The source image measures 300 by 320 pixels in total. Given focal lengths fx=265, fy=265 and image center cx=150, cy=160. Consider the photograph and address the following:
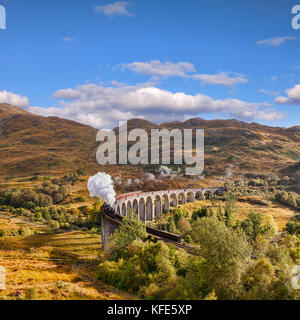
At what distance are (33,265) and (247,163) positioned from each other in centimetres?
17164

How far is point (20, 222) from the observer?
8975 centimetres

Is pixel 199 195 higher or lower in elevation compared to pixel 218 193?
lower

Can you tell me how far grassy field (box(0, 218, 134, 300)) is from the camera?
2894 centimetres

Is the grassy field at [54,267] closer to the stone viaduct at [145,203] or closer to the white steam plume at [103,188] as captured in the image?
the white steam plume at [103,188]

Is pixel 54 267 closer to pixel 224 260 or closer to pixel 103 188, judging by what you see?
pixel 224 260

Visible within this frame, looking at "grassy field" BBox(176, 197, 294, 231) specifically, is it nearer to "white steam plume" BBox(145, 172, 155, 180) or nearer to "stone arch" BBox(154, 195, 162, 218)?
"stone arch" BBox(154, 195, 162, 218)

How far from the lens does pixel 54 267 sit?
4322cm

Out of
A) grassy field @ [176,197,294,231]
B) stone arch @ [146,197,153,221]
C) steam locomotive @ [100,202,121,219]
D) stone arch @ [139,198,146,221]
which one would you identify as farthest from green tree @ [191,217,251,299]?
stone arch @ [146,197,153,221]

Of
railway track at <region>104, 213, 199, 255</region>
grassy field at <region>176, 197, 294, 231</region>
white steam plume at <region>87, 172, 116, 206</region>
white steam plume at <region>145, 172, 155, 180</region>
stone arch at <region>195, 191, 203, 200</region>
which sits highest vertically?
white steam plume at <region>87, 172, 116, 206</region>

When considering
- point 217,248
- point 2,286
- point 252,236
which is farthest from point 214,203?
point 2,286

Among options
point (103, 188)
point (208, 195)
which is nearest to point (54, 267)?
point (103, 188)

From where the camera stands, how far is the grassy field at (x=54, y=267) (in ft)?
94.9

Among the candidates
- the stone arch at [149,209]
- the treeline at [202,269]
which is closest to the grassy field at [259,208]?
the stone arch at [149,209]
